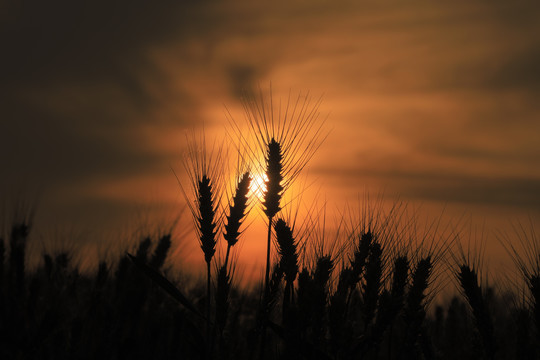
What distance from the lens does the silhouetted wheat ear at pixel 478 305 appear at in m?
3.49

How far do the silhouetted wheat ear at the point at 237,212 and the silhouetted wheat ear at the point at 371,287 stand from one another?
92 centimetres

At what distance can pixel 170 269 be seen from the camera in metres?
7.29

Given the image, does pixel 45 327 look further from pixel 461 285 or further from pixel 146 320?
pixel 461 285

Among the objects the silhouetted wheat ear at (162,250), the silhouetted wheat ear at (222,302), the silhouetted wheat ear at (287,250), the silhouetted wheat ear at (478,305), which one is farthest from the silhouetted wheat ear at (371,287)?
the silhouetted wheat ear at (162,250)

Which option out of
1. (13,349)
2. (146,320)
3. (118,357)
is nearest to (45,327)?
(13,349)

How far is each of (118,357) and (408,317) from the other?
2.42m

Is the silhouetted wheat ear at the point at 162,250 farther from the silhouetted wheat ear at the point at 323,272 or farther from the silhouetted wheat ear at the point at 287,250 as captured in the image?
the silhouetted wheat ear at the point at 323,272

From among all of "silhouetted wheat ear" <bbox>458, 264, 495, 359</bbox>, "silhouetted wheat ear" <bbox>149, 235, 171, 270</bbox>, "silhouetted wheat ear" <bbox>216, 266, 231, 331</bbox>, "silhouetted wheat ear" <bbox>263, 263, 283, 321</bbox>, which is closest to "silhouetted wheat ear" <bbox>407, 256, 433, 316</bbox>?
"silhouetted wheat ear" <bbox>458, 264, 495, 359</bbox>

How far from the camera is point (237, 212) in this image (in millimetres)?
3281

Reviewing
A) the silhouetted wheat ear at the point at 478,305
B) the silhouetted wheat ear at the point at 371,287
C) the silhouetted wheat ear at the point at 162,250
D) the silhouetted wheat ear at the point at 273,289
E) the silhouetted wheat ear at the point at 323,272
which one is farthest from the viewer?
the silhouetted wheat ear at the point at 162,250

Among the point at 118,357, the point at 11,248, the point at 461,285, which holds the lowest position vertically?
the point at 118,357

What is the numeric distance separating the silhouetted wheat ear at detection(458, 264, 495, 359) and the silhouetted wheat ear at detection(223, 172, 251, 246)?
169 cm

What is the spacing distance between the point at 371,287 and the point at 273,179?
3.16 ft

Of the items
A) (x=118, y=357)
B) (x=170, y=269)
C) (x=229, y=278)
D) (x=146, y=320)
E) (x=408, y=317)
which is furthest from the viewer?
(x=170, y=269)
